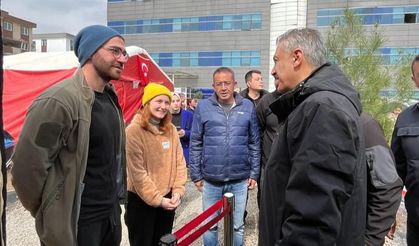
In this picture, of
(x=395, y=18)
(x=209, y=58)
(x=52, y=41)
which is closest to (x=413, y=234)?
(x=395, y=18)

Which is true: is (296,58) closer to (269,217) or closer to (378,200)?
(269,217)

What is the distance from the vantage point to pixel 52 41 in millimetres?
78562

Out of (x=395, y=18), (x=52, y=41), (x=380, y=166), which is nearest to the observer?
(x=380, y=166)

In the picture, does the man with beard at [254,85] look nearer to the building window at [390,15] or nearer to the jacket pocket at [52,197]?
the jacket pocket at [52,197]

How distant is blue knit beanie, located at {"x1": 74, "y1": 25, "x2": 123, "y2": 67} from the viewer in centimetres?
231

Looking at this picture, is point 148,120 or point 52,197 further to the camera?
point 148,120

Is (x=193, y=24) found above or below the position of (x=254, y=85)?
above

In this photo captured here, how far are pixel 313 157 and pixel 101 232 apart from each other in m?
1.46

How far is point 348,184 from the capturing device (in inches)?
58.2

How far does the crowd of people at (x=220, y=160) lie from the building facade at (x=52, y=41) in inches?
3166

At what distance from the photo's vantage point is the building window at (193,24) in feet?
171

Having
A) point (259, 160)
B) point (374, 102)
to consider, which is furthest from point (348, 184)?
point (374, 102)

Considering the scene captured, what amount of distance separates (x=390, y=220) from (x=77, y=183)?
5.85ft

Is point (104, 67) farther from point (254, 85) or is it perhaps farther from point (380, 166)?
point (254, 85)
